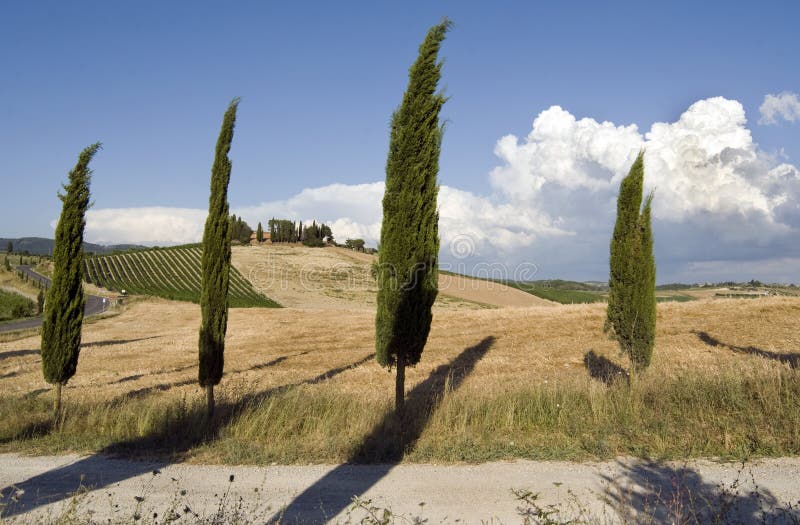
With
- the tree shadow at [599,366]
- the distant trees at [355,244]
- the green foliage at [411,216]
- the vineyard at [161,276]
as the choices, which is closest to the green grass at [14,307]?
the vineyard at [161,276]

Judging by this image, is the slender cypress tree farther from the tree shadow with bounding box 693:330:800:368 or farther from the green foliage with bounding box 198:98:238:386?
the tree shadow with bounding box 693:330:800:368

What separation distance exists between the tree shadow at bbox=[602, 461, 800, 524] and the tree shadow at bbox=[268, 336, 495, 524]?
279cm

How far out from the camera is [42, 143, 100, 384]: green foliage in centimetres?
1164

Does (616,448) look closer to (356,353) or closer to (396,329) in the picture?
(396,329)

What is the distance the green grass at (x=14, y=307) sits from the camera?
5041cm

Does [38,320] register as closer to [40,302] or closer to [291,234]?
[40,302]

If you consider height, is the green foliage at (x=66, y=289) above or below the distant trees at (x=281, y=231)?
below

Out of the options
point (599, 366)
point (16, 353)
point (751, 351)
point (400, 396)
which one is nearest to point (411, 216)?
point (400, 396)

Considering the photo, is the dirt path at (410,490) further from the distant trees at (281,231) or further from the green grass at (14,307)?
the distant trees at (281,231)

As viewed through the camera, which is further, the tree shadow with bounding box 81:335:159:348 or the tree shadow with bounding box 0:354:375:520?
the tree shadow with bounding box 81:335:159:348

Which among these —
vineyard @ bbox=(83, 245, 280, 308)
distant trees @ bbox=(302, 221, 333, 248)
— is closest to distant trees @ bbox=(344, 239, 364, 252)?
distant trees @ bbox=(302, 221, 333, 248)

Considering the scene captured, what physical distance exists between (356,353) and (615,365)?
1069cm

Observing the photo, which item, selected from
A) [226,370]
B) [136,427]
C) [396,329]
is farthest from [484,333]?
[136,427]

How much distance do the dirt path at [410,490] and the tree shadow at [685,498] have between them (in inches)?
0.8
